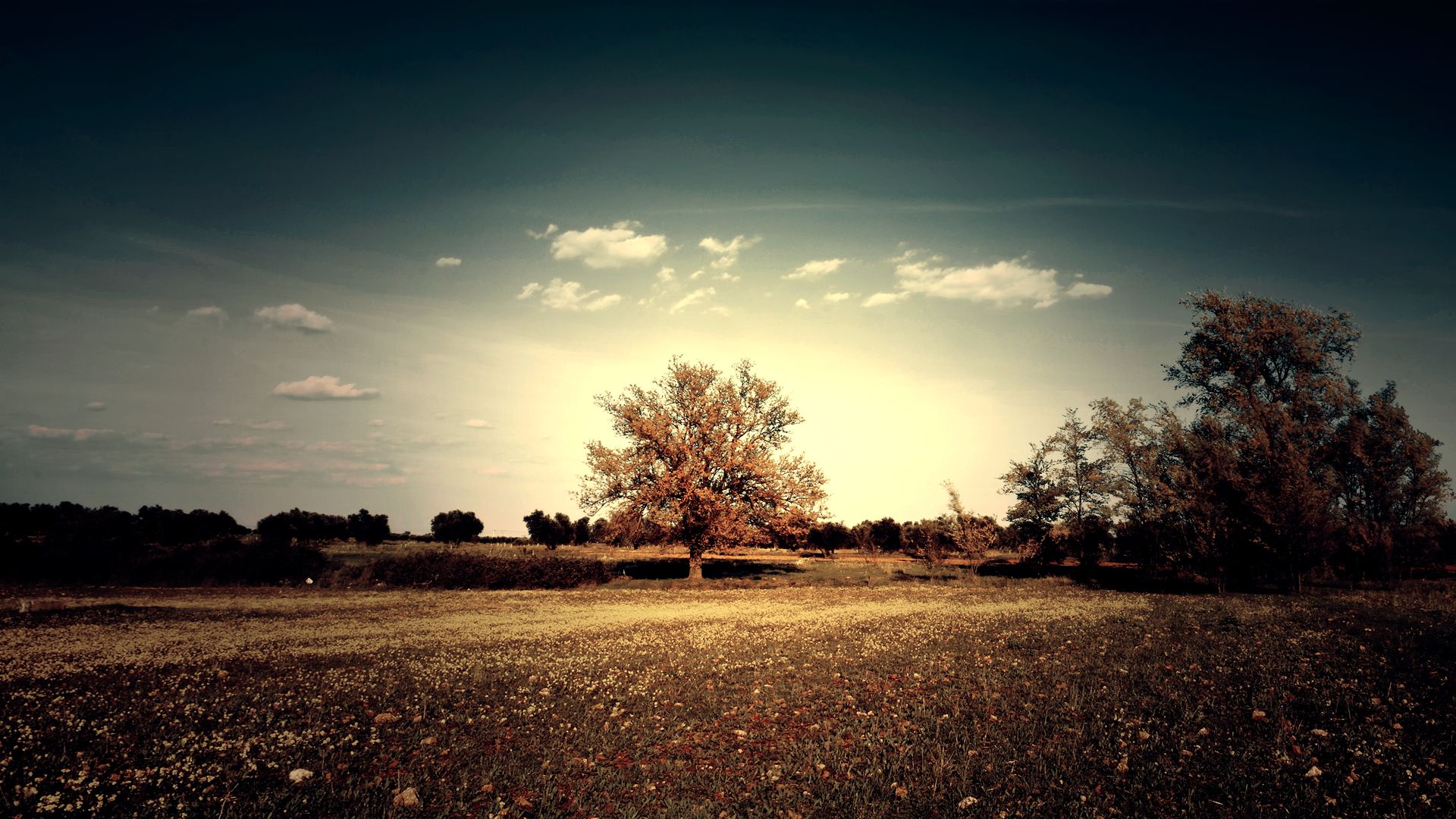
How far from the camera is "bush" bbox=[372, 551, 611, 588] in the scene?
39375mm

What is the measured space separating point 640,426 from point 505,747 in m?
35.3

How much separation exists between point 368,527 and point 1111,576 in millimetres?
102784

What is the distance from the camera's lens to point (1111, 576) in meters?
44.8

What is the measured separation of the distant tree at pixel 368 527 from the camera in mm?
97688

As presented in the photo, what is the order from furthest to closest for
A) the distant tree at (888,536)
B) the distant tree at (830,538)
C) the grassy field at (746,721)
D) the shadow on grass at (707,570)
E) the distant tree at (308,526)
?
the distant tree at (888,536), the distant tree at (830,538), the distant tree at (308,526), the shadow on grass at (707,570), the grassy field at (746,721)

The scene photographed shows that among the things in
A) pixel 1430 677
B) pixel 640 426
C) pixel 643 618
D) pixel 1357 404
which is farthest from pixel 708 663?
pixel 1357 404

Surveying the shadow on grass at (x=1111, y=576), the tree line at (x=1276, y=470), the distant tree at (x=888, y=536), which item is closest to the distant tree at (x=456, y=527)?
the distant tree at (x=888, y=536)

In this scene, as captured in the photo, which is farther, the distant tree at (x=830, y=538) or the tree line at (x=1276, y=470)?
the distant tree at (x=830, y=538)

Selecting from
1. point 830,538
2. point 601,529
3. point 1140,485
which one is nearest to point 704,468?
point 601,529

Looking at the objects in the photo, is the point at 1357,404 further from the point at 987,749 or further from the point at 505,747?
the point at 505,747

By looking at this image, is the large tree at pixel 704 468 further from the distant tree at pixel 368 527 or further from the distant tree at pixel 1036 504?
the distant tree at pixel 368 527

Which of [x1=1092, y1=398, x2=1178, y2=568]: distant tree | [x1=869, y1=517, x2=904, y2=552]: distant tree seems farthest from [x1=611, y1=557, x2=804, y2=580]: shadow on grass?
[x1=869, y1=517, x2=904, y2=552]: distant tree

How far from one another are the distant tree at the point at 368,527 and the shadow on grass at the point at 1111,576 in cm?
8919

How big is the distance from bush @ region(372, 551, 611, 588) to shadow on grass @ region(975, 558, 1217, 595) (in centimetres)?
3254
